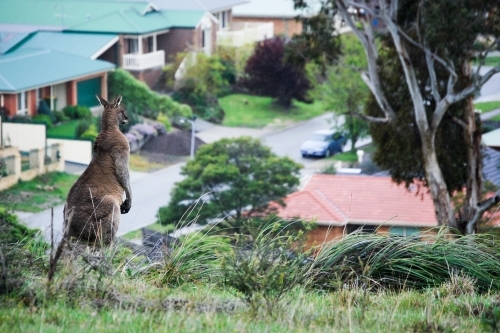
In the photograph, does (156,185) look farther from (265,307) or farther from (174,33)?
(265,307)

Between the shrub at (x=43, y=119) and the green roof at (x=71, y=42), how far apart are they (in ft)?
11.2

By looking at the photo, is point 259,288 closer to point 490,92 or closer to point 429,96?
point 429,96

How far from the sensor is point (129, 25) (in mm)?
45812

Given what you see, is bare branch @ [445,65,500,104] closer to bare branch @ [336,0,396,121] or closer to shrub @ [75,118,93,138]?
bare branch @ [336,0,396,121]

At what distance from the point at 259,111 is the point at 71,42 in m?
9.95

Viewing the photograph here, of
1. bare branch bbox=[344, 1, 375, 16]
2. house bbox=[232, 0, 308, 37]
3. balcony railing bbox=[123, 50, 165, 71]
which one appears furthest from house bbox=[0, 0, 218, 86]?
bare branch bbox=[344, 1, 375, 16]

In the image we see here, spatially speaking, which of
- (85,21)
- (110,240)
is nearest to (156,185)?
(85,21)

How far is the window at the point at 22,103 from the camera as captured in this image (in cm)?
3572

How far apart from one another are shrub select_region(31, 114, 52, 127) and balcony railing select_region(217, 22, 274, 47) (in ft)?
55.3

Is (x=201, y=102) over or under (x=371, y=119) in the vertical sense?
under

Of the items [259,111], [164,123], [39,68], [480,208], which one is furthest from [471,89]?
[259,111]

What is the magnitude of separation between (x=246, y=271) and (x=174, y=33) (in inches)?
1754

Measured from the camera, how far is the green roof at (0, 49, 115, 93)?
1366 inches

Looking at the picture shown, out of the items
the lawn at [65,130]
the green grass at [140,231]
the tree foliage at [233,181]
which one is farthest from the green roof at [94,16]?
the green grass at [140,231]
